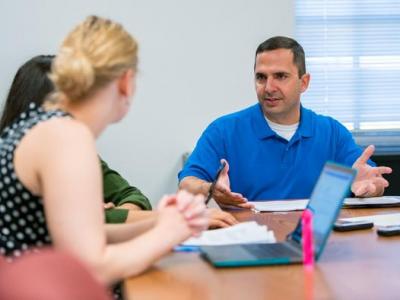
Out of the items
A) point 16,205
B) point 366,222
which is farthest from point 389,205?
point 16,205

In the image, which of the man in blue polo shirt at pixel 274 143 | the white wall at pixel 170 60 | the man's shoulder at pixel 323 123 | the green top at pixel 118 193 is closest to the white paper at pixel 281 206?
the man in blue polo shirt at pixel 274 143

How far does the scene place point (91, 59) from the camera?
128cm

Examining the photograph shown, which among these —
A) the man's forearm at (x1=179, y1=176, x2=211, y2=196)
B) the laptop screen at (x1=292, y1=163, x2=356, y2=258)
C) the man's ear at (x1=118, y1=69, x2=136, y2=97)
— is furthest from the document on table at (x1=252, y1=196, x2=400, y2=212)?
the man's ear at (x1=118, y1=69, x2=136, y2=97)

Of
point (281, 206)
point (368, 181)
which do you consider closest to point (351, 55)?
point (368, 181)

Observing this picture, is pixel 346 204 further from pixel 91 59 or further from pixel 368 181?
pixel 91 59

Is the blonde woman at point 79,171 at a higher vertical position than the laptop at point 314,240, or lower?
higher

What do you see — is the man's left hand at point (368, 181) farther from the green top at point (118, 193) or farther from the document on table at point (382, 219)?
the green top at point (118, 193)

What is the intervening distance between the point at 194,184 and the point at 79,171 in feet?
4.36

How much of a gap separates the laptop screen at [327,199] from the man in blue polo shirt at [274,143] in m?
1.03

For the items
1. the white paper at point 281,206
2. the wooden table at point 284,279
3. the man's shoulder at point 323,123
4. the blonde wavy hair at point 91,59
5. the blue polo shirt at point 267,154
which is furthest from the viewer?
the man's shoulder at point 323,123

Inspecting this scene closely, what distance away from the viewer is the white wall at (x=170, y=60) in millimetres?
3521

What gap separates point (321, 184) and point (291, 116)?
4.52 ft

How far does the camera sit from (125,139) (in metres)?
3.58

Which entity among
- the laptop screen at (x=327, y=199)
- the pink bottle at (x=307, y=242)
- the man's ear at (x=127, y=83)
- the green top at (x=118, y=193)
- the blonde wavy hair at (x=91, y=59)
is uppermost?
the blonde wavy hair at (x=91, y=59)
